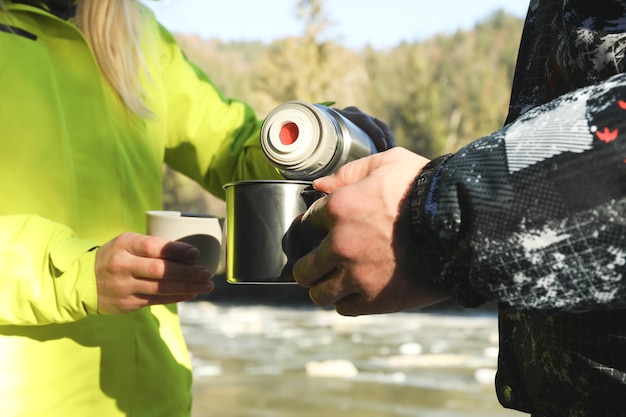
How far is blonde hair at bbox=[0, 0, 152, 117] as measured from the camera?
1.44m

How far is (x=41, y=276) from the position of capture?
115cm

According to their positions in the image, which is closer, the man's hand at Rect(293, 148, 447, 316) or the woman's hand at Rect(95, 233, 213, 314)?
the man's hand at Rect(293, 148, 447, 316)

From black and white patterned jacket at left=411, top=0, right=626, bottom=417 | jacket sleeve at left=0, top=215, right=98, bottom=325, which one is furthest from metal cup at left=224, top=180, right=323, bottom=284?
jacket sleeve at left=0, top=215, right=98, bottom=325

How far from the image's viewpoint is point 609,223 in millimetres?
688

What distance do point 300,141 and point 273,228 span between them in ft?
0.47

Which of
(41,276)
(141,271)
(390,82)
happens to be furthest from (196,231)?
(390,82)

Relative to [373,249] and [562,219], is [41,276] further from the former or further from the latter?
[562,219]

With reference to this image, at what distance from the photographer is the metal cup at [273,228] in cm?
94

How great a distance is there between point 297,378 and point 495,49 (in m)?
27.9

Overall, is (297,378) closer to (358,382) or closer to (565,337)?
(358,382)

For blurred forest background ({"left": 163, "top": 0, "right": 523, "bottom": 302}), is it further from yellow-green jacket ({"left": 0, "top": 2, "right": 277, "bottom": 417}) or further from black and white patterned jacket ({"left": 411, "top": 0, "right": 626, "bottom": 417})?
black and white patterned jacket ({"left": 411, "top": 0, "right": 626, "bottom": 417})

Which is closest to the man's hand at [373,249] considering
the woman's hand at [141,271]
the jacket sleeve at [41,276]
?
the woman's hand at [141,271]

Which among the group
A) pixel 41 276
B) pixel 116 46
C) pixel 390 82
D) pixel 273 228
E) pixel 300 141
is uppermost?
pixel 390 82

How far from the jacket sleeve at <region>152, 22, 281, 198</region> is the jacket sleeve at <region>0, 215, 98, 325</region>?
461 millimetres
